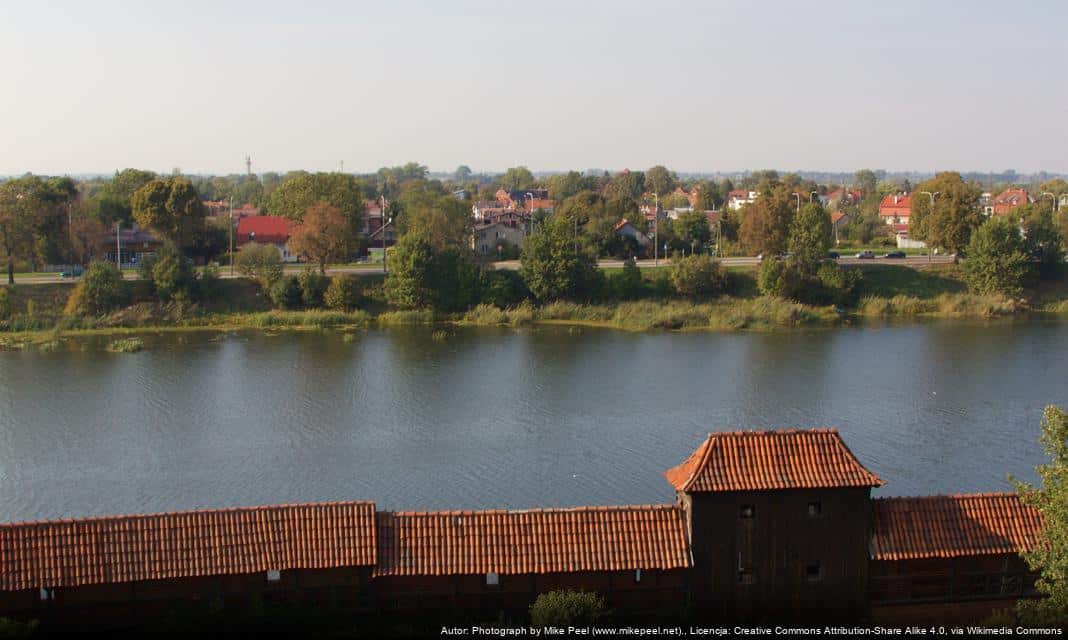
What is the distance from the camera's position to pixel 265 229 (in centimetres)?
4931

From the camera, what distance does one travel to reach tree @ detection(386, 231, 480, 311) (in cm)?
3894

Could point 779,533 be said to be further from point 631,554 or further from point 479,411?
point 479,411

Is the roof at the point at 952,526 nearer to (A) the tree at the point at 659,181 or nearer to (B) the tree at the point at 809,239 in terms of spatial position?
(B) the tree at the point at 809,239

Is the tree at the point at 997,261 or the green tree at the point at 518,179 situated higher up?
the green tree at the point at 518,179

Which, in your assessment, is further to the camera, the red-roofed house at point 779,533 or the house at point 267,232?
the house at point 267,232

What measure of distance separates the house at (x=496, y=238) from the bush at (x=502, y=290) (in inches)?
294

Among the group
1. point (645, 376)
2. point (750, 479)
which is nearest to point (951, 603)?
point (750, 479)

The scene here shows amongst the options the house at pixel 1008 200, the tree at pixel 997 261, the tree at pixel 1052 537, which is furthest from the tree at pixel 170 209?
the house at pixel 1008 200

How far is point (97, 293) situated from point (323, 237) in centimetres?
856

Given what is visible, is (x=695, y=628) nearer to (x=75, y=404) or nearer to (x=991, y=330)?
(x=75, y=404)

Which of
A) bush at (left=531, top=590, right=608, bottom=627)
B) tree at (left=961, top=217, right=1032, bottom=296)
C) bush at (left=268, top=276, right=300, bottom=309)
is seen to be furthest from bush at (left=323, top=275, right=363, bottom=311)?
bush at (left=531, top=590, right=608, bottom=627)

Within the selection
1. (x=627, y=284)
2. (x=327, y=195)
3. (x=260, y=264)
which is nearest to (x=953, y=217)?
(x=627, y=284)

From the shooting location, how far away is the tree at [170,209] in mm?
41750

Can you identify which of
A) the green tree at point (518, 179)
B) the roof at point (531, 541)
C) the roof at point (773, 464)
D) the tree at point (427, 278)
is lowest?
the roof at point (531, 541)
